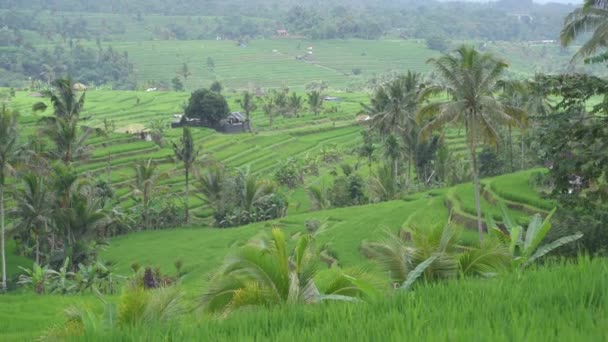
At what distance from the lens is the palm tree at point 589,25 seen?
1962 centimetres

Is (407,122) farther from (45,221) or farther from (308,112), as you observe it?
(308,112)

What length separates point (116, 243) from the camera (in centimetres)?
3378

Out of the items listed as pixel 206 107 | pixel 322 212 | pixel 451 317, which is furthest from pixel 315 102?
pixel 451 317

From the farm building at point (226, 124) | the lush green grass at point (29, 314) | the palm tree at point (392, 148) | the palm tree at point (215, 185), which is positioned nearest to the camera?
the lush green grass at point (29, 314)

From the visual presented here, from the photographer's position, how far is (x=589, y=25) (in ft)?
70.7

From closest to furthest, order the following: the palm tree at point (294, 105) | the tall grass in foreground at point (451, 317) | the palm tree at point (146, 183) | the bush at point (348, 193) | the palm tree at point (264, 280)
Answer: the tall grass in foreground at point (451, 317), the palm tree at point (264, 280), the palm tree at point (146, 183), the bush at point (348, 193), the palm tree at point (294, 105)

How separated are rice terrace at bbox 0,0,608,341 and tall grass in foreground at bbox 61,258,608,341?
2 centimetres

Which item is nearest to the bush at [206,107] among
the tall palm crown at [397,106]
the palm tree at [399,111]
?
the palm tree at [399,111]

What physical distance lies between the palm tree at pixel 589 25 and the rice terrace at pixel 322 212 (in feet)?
0.29

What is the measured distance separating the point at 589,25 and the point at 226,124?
4474cm

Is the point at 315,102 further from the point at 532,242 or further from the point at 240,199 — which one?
the point at 532,242

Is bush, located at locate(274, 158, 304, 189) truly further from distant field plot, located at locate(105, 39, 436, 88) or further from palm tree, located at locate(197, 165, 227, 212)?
distant field plot, located at locate(105, 39, 436, 88)

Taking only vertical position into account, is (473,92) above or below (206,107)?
above

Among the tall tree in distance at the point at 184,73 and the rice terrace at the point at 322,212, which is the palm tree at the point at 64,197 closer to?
the rice terrace at the point at 322,212
